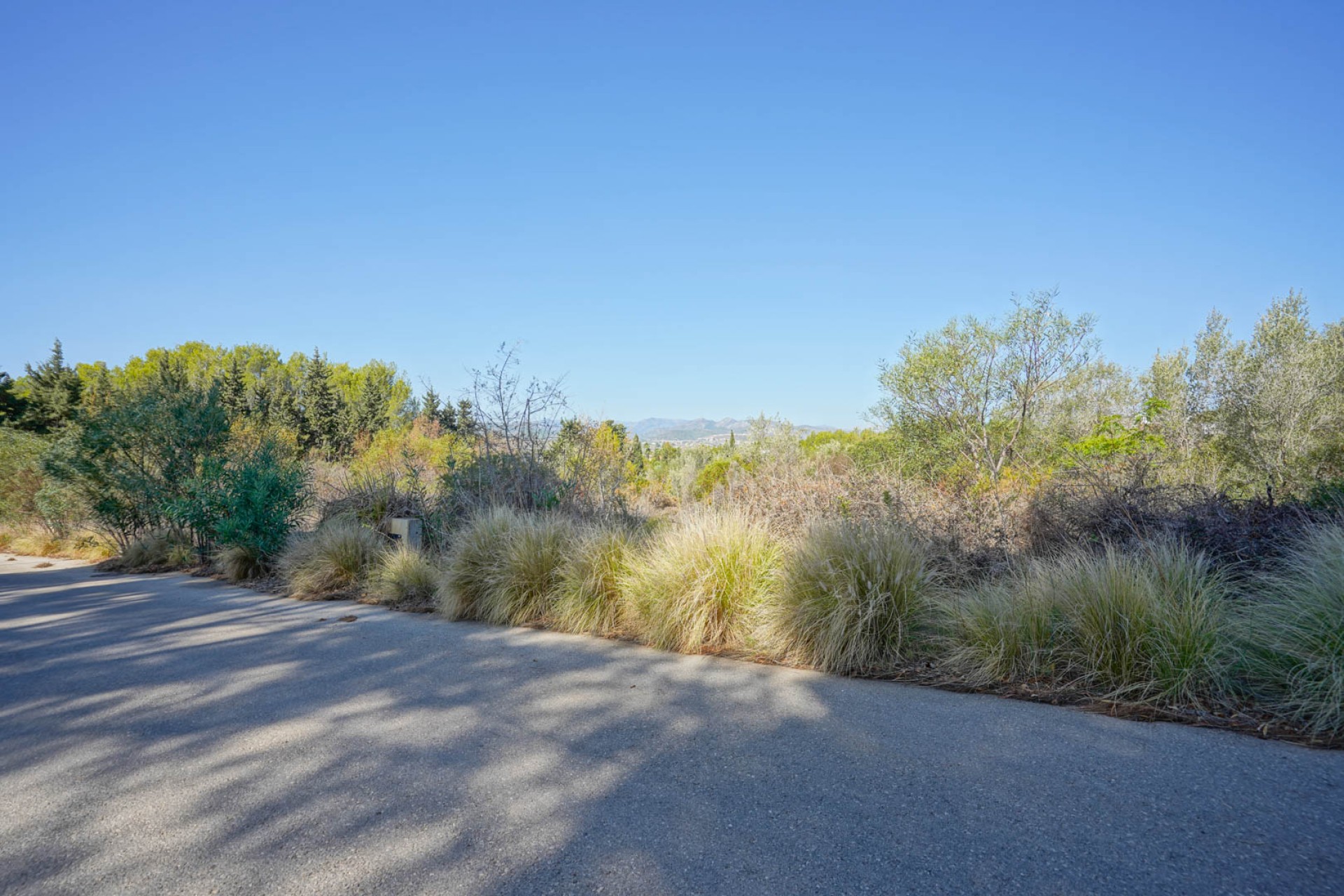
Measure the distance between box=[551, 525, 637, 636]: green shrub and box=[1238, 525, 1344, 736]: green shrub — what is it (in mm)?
4212

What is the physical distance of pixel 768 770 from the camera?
114 inches

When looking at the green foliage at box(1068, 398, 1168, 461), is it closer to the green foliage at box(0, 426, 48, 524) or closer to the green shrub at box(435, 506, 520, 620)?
the green shrub at box(435, 506, 520, 620)

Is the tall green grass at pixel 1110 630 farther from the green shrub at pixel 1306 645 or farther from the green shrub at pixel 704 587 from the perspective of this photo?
the green shrub at pixel 704 587

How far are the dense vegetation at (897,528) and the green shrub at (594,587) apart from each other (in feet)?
0.09

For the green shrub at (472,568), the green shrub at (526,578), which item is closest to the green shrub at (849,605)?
the green shrub at (526,578)

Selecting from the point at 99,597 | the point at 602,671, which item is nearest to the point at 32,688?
the point at 602,671

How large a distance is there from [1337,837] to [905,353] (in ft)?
48.8

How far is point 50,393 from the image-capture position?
1198 inches

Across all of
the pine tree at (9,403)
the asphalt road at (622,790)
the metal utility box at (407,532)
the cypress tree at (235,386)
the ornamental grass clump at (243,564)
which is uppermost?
the cypress tree at (235,386)

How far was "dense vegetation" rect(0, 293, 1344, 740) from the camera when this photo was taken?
3816 mm

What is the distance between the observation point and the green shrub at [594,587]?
19.0 ft

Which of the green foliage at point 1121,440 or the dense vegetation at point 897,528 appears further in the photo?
the green foliage at point 1121,440

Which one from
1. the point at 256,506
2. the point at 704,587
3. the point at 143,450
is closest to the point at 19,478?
the point at 143,450

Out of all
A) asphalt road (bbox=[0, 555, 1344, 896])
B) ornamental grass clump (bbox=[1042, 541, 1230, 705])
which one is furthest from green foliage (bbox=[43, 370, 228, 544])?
ornamental grass clump (bbox=[1042, 541, 1230, 705])
